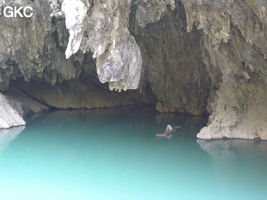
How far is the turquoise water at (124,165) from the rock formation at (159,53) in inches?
62.6

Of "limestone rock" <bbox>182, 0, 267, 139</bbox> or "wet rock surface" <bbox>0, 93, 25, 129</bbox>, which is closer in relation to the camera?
"limestone rock" <bbox>182, 0, 267, 139</bbox>

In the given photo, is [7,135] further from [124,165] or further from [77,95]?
[77,95]

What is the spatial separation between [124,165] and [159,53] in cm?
828

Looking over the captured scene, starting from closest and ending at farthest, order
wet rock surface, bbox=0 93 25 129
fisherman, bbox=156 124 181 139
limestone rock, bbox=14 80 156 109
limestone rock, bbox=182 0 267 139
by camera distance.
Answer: limestone rock, bbox=182 0 267 139 → fisherman, bbox=156 124 181 139 → wet rock surface, bbox=0 93 25 129 → limestone rock, bbox=14 80 156 109

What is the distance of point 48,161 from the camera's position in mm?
11305

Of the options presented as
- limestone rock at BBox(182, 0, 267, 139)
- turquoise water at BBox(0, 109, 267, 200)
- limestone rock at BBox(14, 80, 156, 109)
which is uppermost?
limestone rock at BBox(182, 0, 267, 139)

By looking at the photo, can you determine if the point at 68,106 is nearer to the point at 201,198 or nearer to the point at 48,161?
the point at 48,161

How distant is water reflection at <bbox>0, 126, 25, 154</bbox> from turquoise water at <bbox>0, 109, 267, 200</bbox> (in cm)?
1

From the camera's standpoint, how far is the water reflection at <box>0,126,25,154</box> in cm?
1306

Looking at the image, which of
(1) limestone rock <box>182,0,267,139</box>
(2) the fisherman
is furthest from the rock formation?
(2) the fisherman

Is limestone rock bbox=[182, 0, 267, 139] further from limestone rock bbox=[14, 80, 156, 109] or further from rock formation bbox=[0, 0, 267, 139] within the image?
limestone rock bbox=[14, 80, 156, 109]

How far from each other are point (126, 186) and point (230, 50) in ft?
18.0

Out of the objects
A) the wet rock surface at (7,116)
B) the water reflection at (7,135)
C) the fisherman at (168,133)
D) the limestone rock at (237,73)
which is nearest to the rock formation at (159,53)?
the limestone rock at (237,73)

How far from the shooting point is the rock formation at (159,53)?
386 inches
